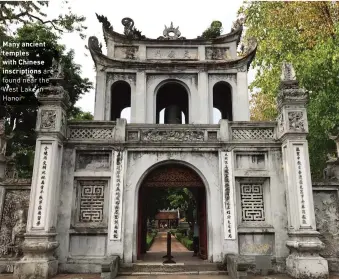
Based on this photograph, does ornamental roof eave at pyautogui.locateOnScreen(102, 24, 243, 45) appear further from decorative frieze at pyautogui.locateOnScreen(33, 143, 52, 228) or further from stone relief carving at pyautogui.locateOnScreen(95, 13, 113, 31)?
decorative frieze at pyautogui.locateOnScreen(33, 143, 52, 228)

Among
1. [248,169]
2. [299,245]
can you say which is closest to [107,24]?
[248,169]

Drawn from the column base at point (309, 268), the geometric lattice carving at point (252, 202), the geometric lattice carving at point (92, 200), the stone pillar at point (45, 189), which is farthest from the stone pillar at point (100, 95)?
the column base at point (309, 268)

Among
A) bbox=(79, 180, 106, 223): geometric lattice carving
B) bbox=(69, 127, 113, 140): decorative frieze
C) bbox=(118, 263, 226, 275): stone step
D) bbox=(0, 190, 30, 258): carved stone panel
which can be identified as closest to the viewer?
bbox=(118, 263, 226, 275): stone step

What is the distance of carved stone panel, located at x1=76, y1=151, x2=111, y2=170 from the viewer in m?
9.12

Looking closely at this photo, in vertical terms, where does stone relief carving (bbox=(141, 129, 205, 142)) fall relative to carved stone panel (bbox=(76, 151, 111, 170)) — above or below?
above

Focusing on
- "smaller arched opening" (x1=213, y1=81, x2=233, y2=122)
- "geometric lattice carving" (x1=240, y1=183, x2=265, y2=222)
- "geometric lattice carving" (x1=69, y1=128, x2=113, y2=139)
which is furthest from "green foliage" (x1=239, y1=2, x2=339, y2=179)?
"geometric lattice carving" (x1=69, y1=128, x2=113, y2=139)

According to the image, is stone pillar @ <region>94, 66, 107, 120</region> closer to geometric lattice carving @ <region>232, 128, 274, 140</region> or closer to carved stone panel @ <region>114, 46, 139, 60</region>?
carved stone panel @ <region>114, 46, 139, 60</region>

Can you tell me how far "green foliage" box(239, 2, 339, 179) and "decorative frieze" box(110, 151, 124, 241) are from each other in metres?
7.91

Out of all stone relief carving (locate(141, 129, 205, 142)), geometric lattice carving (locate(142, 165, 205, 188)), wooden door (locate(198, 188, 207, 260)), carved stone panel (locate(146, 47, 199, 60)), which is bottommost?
wooden door (locate(198, 188, 207, 260))

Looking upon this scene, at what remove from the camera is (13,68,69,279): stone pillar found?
755 centimetres

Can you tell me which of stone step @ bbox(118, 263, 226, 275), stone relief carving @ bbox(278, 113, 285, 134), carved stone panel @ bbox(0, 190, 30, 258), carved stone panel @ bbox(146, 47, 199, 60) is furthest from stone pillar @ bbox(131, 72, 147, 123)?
stone step @ bbox(118, 263, 226, 275)

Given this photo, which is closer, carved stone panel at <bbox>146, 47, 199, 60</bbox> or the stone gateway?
the stone gateway

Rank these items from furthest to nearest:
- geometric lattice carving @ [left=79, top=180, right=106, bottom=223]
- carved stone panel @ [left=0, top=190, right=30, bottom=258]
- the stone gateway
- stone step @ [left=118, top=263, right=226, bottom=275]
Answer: geometric lattice carving @ [left=79, top=180, right=106, bottom=223]
carved stone panel @ [left=0, top=190, right=30, bottom=258]
stone step @ [left=118, top=263, right=226, bottom=275]
the stone gateway

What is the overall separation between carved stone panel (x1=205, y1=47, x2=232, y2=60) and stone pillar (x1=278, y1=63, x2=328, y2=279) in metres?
3.46
